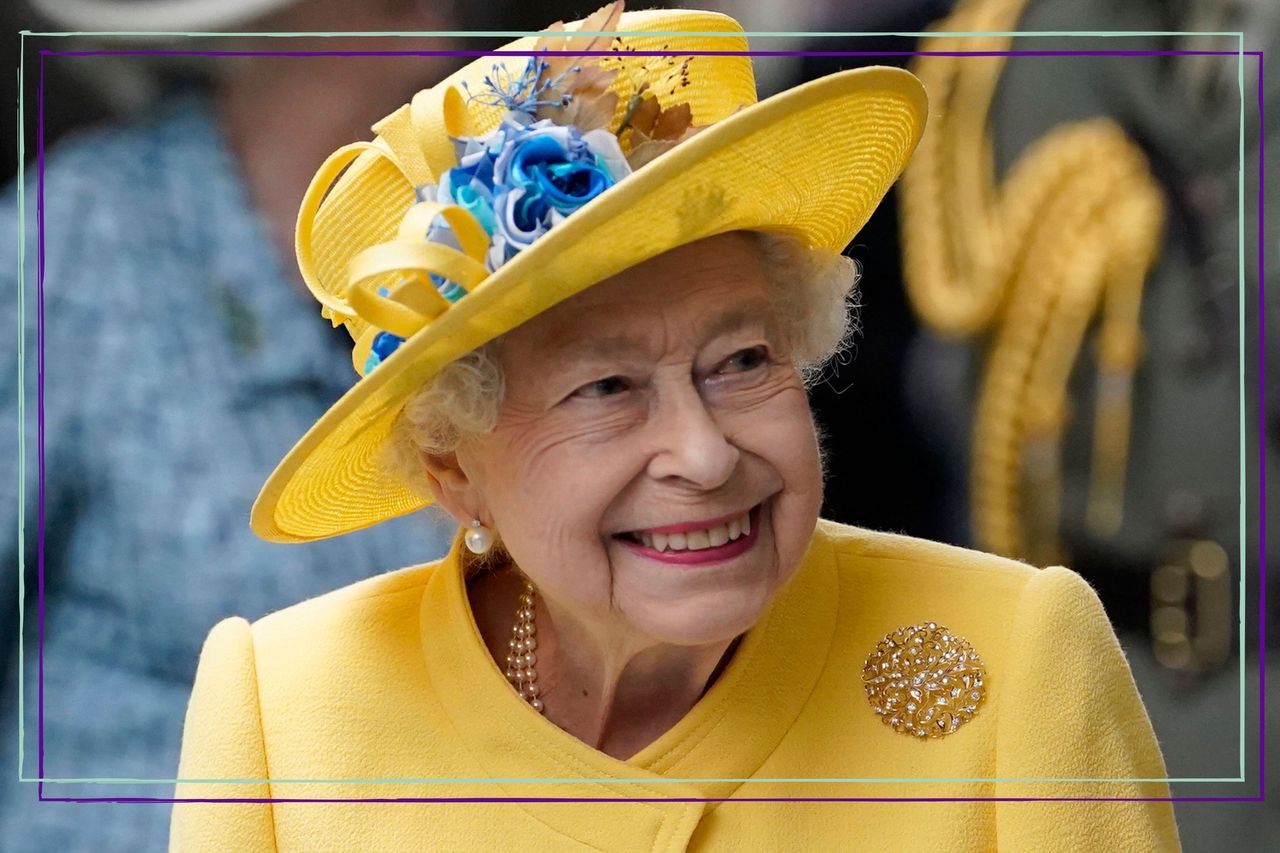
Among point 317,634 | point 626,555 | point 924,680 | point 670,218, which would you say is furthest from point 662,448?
point 317,634

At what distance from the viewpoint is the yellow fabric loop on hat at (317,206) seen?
76.2 inches

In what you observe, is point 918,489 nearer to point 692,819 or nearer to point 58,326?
point 692,819

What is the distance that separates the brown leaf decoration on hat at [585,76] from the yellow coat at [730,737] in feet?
2.03

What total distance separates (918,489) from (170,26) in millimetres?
1102

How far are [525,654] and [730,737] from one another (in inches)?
12.3

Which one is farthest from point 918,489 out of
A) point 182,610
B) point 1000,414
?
point 182,610

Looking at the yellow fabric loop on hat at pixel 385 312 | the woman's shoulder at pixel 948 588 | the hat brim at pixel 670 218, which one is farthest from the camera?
the woman's shoulder at pixel 948 588

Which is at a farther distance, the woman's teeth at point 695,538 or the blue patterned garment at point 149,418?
the blue patterned garment at point 149,418

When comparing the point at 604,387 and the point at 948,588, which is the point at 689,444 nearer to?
the point at 604,387

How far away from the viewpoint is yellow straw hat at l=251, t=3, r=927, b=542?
1703 millimetres

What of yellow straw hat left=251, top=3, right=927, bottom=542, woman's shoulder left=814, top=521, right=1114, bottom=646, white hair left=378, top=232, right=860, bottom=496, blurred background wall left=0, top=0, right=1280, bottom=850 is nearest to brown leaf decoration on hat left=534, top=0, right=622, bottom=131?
yellow straw hat left=251, top=3, right=927, bottom=542

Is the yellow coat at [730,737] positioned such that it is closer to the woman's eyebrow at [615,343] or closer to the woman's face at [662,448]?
the woman's face at [662,448]

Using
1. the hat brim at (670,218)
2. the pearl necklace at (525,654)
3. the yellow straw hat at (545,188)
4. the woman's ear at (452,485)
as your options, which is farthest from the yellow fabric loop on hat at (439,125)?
the pearl necklace at (525,654)

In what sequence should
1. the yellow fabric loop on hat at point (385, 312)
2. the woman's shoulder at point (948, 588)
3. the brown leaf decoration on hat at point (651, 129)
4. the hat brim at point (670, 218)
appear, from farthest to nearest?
the woman's shoulder at point (948, 588) < the brown leaf decoration on hat at point (651, 129) < the yellow fabric loop on hat at point (385, 312) < the hat brim at point (670, 218)
